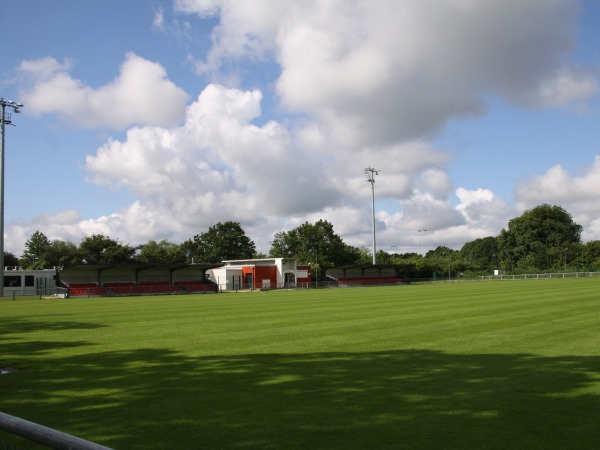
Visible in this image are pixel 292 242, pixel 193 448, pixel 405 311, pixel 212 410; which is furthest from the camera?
pixel 292 242

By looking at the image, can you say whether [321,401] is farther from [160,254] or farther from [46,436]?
[160,254]

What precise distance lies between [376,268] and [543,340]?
87.3 metres

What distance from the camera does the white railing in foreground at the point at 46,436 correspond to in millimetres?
3045

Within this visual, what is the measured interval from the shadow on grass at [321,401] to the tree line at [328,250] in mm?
91066

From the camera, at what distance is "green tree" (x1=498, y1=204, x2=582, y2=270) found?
122 m

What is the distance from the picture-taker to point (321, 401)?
806 cm

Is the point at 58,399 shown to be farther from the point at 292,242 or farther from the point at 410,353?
the point at 292,242

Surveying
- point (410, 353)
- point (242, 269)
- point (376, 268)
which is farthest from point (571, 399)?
point (376, 268)

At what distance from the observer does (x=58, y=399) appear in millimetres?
8469

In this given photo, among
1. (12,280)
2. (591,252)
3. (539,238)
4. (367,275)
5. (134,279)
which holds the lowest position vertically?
(367,275)

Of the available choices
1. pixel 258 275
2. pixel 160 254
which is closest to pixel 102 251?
pixel 160 254

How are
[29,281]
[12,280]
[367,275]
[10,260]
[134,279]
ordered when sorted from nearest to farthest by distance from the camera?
[12,280], [29,281], [134,279], [367,275], [10,260]

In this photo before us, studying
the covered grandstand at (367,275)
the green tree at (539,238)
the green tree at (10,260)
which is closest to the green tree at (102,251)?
the green tree at (10,260)

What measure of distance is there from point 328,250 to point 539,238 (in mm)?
50768
